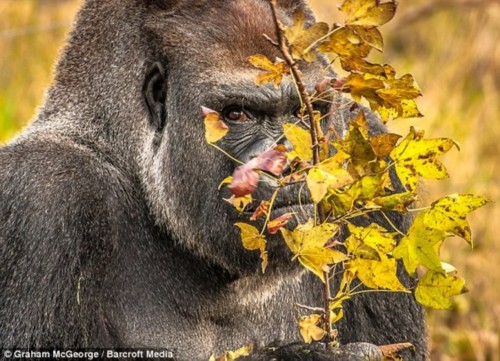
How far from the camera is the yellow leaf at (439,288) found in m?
3.21

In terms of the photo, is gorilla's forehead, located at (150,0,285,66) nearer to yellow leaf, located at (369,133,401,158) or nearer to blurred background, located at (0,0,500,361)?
yellow leaf, located at (369,133,401,158)

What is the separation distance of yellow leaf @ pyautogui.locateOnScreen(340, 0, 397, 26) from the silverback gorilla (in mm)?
745

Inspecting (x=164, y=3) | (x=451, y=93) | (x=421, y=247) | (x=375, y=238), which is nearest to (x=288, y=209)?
(x=375, y=238)

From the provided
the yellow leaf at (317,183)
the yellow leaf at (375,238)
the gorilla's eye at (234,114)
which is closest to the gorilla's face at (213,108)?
the gorilla's eye at (234,114)

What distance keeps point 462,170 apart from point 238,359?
525 centimetres

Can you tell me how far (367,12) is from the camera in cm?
304

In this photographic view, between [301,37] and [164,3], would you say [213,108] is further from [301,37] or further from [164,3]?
[301,37]

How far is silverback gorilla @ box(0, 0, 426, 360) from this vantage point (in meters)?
3.61

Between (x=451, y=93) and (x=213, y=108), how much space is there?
21.0 ft

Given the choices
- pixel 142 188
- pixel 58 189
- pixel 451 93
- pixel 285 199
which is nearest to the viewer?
pixel 285 199

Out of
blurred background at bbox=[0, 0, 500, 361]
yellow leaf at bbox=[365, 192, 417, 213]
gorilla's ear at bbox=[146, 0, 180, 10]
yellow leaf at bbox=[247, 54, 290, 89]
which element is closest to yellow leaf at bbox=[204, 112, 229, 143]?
yellow leaf at bbox=[247, 54, 290, 89]

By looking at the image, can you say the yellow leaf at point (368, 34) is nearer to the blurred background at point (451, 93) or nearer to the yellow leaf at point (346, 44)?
the yellow leaf at point (346, 44)

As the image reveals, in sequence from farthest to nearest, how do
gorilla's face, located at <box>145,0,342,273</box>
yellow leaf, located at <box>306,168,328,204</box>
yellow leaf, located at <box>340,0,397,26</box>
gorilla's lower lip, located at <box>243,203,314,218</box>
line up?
1. gorilla's face, located at <box>145,0,342,273</box>
2. gorilla's lower lip, located at <box>243,203,314,218</box>
3. yellow leaf, located at <box>340,0,397,26</box>
4. yellow leaf, located at <box>306,168,328,204</box>

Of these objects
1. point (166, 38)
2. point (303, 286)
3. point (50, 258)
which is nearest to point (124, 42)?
point (166, 38)
